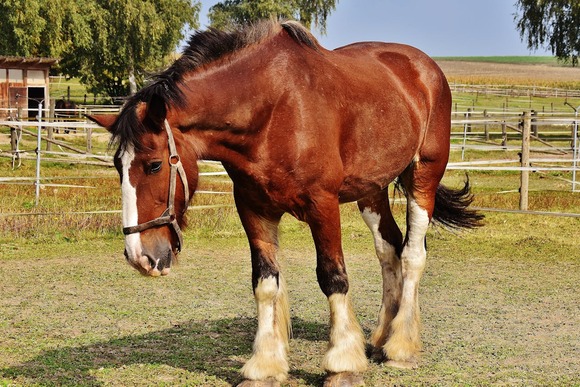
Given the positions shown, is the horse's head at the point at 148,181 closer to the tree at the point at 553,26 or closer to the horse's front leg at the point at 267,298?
the horse's front leg at the point at 267,298

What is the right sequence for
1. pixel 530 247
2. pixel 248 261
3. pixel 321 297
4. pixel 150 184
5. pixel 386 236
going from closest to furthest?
pixel 150 184 → pixel 386 236 → pixel 321 297 → pixel 248 261 → pixel 530 247

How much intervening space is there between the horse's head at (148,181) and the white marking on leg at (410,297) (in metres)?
1.86

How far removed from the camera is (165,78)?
3.90 meters

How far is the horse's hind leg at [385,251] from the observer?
5.38 m

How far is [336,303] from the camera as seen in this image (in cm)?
442

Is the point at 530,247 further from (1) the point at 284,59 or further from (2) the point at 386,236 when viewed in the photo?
(1) the point at 284,59

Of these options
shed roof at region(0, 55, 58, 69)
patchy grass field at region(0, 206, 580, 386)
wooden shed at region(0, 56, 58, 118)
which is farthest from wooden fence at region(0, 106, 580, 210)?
wooden shed at region(0, 56, 58, 118)

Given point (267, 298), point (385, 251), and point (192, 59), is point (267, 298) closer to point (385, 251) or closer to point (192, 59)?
point (385, 251)

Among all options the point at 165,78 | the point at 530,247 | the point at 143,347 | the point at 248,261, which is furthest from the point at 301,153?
the point at 530,247

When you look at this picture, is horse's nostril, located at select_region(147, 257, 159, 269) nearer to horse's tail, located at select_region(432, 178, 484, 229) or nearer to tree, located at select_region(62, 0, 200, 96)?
horse's tail, located at select_region(432, 178, 484, 229)

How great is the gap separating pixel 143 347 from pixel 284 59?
2286 millimetres

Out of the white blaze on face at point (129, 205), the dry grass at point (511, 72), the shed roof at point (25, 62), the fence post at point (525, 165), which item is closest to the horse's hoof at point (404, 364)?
the white blaze on face at point (129, 205)

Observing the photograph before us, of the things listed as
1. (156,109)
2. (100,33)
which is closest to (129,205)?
(156,109)

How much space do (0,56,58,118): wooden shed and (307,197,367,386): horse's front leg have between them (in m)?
29.0
